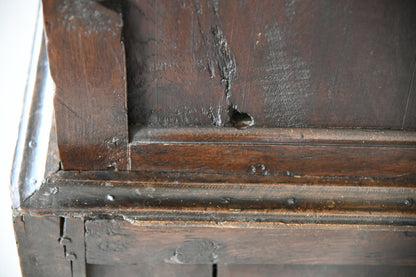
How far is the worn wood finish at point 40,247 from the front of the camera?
622 mm

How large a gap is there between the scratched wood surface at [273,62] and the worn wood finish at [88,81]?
Answer: 3 cm

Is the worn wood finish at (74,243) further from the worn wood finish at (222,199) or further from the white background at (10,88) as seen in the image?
the white background at (10,88)

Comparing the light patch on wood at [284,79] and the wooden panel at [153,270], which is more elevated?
the light patch on wood at [284,79]

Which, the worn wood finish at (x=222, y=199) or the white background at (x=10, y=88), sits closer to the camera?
the worn wood finish at (x=222, y=199)

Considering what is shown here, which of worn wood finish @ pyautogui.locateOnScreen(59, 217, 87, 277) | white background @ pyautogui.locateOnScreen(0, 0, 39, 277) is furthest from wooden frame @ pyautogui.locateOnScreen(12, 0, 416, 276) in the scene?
white background @ pyautogui.locateOnScreen(0, 0, 39, 277)

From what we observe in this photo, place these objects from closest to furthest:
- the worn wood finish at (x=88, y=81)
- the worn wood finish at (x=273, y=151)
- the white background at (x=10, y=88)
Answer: the worn wood finish at (x=88, y=81) < the worn wood finish at (x=273, y=151) < the white background at (x=10, y=88)

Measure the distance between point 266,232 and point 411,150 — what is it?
0.30 metres

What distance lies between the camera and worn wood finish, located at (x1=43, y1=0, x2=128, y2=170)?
0.54 metres

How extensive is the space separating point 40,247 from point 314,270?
0.51 metres

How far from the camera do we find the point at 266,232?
2.16 feet

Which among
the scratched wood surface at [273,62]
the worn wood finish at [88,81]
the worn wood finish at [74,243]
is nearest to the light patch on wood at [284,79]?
the scratched wood surface at [273,62]

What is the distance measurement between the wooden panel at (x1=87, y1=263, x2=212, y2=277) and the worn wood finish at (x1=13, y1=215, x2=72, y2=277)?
7cm

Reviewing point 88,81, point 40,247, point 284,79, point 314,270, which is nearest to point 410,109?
point 284,79

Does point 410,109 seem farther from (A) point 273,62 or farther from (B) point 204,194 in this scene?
(B) point 204,194
